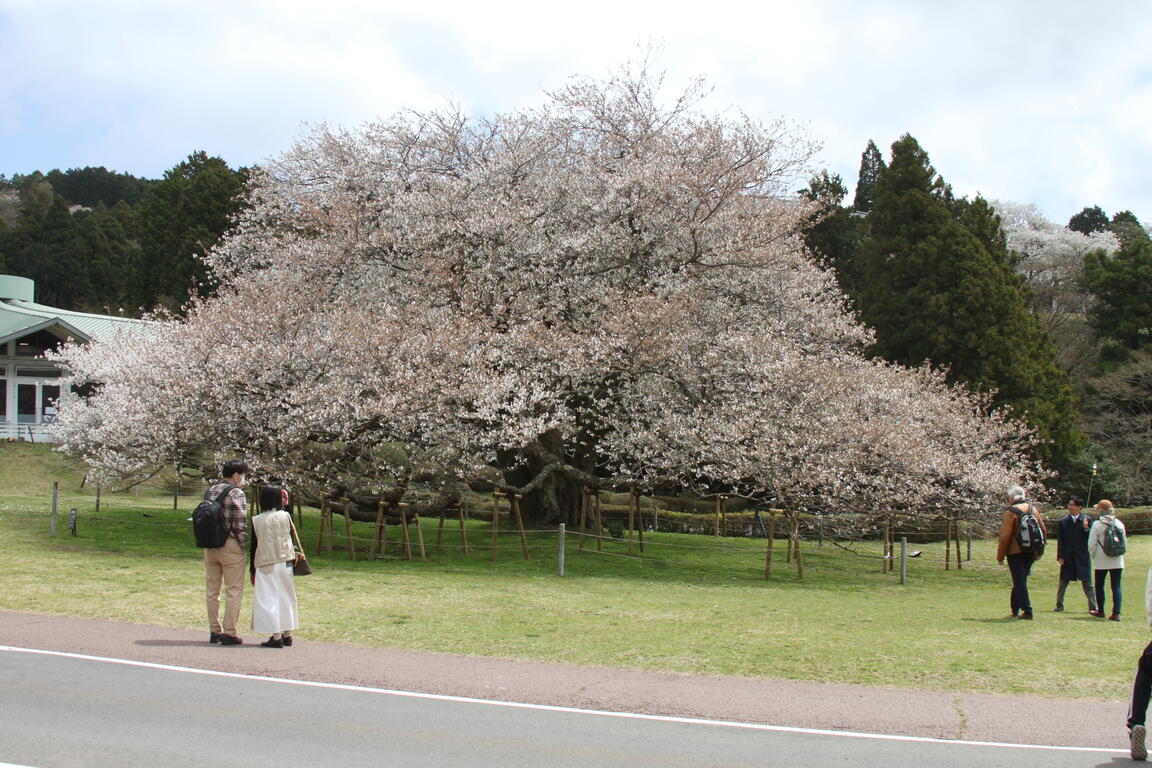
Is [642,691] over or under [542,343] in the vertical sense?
under

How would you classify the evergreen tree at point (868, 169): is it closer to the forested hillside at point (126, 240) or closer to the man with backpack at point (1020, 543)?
the forested hillside at point (126, 240)

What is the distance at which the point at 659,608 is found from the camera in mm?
12883

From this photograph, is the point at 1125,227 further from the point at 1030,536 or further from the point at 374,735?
the point at 374,735

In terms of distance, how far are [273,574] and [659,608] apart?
5.74 m

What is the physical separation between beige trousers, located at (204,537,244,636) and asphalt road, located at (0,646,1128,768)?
5.11 feet

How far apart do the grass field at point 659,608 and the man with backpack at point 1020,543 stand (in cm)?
42

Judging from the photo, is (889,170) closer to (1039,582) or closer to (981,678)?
(1039,582)

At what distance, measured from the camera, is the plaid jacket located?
927cm

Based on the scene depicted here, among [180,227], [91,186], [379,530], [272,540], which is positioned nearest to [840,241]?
[379,530]

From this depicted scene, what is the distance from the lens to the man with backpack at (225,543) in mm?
9148

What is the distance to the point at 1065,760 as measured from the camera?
614cm

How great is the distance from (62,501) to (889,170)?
101 ft

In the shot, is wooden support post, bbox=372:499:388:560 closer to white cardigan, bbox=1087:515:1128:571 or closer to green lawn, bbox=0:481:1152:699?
green lawn, bbox=0:481:1152:699

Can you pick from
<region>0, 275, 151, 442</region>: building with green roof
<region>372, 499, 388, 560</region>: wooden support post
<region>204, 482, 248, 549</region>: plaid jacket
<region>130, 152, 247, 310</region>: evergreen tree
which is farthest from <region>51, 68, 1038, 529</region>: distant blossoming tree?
<region>130, 152, 247, 310</region>: evergreen tree
